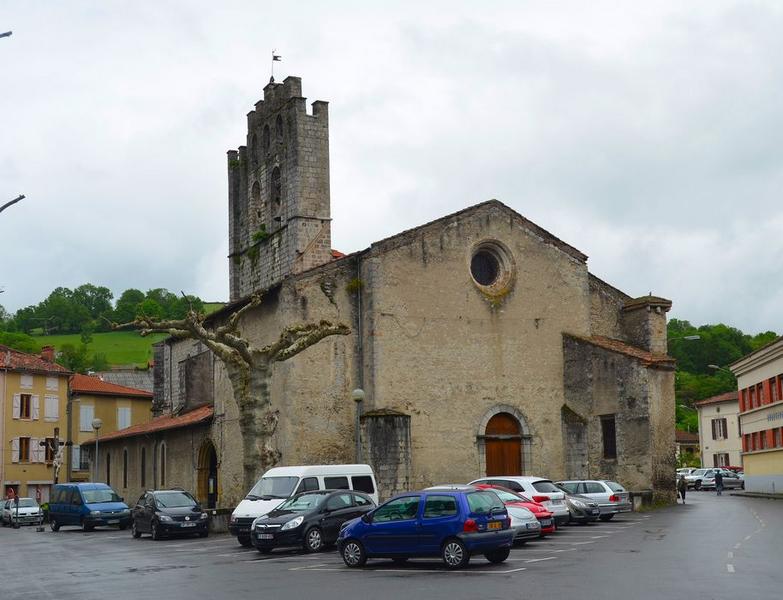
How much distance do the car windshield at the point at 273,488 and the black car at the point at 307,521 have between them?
5.79 feet

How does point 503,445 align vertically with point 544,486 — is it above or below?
above

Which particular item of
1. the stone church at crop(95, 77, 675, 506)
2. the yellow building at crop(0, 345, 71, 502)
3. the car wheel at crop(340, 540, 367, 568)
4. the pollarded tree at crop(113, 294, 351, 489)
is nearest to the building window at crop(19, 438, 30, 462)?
the yellow building at crop(0, 345, 71, 502)

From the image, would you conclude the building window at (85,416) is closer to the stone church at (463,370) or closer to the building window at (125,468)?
the building window at (125,468)

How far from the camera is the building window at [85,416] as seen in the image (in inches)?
2625

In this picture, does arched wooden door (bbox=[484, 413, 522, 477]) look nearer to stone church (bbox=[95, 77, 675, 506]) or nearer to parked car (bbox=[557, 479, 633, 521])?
stone church (bbox=[95, 77, 675, 506])

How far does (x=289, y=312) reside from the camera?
31.8 m

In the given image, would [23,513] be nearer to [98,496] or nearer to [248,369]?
[98,496]

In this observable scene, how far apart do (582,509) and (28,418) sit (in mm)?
43399

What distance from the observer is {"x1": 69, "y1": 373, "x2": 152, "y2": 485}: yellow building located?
6594 centimetres

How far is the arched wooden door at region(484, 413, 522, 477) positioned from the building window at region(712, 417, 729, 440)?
46442 mm

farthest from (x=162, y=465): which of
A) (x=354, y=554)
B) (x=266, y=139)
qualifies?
(x=354, y=554)

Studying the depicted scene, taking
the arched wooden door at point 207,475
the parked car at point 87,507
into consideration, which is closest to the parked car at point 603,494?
the arched wooden door at point 207,475

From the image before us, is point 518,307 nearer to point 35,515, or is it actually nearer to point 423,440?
point 423,440

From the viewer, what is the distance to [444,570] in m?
17.3
